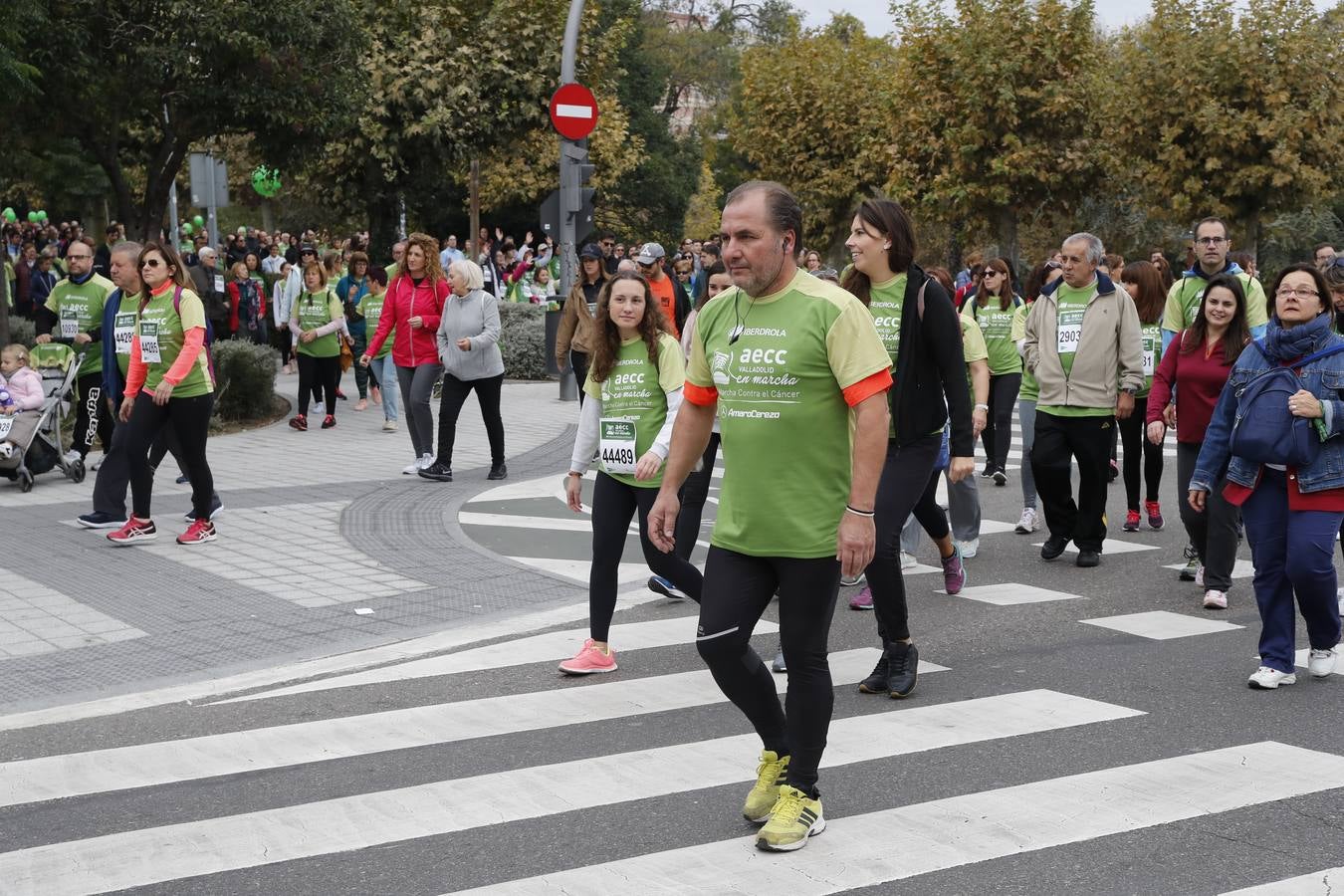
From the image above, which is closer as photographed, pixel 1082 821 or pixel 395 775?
pixel 1082 821

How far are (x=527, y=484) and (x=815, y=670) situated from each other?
27.4 ft

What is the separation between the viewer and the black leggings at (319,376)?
1645cm

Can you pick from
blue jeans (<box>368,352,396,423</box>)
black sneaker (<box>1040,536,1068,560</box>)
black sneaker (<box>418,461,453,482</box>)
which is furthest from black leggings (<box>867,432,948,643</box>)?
blue jeans (<box>368,352,396,423</box>)

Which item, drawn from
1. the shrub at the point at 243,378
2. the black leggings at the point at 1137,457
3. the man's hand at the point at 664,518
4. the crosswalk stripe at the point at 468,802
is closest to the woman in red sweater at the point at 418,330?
the shrub at the point at 243,378

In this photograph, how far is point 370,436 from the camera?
16.0m

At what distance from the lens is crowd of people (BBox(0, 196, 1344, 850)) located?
4637 millimetres

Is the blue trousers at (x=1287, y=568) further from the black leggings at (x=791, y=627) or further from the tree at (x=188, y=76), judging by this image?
the tree at (x=188, y=76)

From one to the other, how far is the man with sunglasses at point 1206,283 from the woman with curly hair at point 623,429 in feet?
11.8

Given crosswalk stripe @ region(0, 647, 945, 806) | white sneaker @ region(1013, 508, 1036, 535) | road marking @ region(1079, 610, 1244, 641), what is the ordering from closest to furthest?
crosswalk stripe @ region(0, 647, 945, 806), road marking @ region(1079, 610, 1244, 641), white sneaker @ region(1013, 508, 1036, 535)

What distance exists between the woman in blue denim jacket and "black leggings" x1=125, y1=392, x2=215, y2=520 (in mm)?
6081

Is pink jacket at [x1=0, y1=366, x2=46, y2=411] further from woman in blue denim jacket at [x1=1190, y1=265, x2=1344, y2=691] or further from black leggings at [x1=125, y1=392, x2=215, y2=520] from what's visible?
woman in blue denim jacket at [x1=1190, y1=265, x2=1344, y2=691]

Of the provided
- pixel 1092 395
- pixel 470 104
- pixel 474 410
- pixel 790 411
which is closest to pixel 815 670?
pixel 790 411

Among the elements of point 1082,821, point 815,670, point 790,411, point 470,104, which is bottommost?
point 1082,821

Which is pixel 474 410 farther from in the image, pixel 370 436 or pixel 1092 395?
pixel 1092 395
